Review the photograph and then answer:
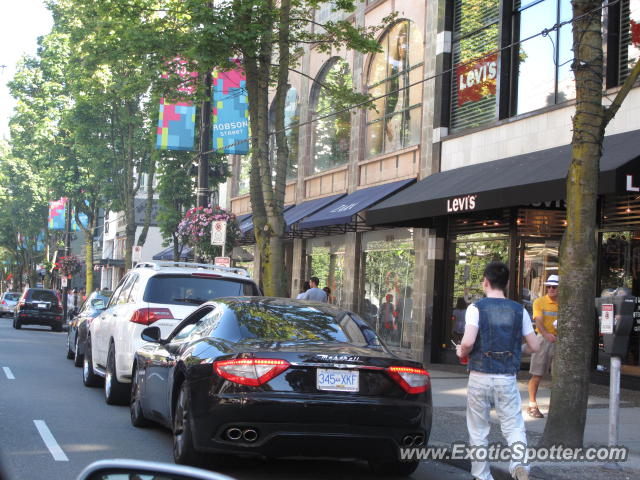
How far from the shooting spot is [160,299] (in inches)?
458

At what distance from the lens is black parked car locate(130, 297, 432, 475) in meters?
6.98

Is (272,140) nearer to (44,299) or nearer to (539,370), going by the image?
(44,299)

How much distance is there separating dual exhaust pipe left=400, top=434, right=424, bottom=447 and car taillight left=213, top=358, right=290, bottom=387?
1131 mm

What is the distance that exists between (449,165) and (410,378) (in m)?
14.0

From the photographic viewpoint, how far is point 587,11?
9312mm

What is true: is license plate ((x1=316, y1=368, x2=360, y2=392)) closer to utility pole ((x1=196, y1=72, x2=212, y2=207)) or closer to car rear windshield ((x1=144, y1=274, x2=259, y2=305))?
car rear windshield ((x1=144, y1=274, x2=259, y2=305))

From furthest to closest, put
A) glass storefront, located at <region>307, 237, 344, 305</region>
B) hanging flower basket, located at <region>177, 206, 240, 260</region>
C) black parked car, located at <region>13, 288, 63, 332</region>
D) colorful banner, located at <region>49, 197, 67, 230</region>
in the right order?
colorful banner, located at <region>49, 197, 67, 230</region> → black parked car, located at <region>13, 288, 63, 332</region> → glass storefront, located at <region>307, 237, 344, 305</region> → hanging flower basket, located at <region>177, 206, 240, 260</region>

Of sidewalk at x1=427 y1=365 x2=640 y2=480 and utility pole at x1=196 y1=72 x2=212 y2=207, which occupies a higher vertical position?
utility pole at x1=196 y1=72 x2=212 y2=207

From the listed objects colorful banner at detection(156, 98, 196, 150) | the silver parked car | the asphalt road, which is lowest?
the silver parked car

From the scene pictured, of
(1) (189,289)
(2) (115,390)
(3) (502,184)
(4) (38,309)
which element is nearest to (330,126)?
(3) (502,184)

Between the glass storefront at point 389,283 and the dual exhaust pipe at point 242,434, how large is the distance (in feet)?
51.2

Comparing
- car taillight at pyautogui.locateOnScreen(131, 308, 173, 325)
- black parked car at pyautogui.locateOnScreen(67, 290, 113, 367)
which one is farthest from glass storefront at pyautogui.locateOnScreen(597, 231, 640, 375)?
black parked car at pyautogui.locateOnScreen(67, 290, 113, 367)

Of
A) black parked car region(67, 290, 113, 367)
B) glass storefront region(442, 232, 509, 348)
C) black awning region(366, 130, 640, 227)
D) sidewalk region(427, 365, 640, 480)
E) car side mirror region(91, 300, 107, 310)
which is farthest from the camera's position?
glass storefront region(442, 232, 509, 348)

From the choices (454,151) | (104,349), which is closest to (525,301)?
(454,151)
